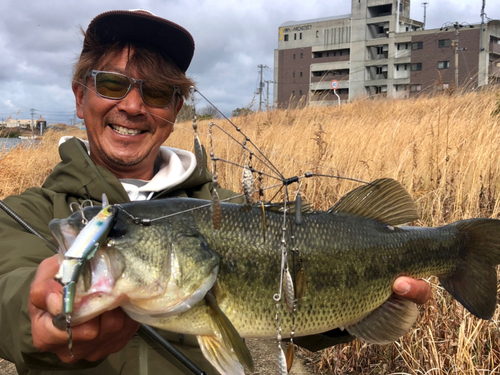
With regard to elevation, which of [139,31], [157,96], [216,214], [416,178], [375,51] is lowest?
[416,178]

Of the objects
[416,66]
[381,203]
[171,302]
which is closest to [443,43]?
[416,66]

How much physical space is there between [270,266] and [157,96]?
145cm

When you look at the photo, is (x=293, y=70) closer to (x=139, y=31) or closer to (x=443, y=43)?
(x=443, y=43)

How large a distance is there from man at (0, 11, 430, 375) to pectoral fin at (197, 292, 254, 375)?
0.57 metres

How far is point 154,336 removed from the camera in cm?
202

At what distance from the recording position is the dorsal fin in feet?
6.50

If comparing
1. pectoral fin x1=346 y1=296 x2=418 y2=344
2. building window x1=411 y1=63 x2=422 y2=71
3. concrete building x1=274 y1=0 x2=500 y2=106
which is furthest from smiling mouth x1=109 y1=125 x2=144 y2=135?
building window x1=411 y1=63 x2=422 y2=71

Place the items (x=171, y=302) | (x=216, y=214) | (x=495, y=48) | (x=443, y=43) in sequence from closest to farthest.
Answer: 1. (x=171, y=302)
2. (x=216, y=214)
3. (x=443, y=43)
4. (x=495, y=48)

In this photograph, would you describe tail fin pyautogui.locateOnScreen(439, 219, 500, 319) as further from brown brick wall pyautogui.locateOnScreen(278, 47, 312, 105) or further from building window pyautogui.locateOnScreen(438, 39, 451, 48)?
brown brick wall pyautogui.locateOnScreen(278, 47, 312, 105)

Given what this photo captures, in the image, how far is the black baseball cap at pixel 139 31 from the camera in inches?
104

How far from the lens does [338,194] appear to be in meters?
4.61

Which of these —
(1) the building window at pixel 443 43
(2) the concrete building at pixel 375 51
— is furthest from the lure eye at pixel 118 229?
(1) the building window at pixel 443 43

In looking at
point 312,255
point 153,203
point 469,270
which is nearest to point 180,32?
point 153,203

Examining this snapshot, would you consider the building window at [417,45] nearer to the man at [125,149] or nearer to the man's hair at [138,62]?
the man at [125,149]
